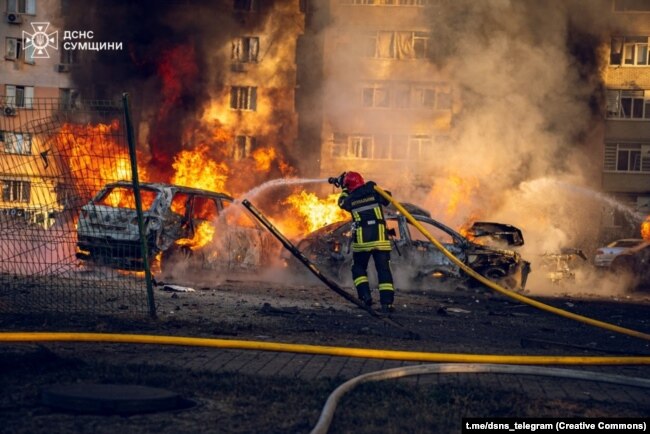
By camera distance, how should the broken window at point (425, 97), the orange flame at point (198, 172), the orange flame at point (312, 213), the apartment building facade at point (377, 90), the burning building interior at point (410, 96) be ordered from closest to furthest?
the orange flame at point (312, 213), the orange flame at point (198, 172), the burning building interior at point (410, 96), the broken window at point (425, 97), the apartment building facade at point (377, 90)

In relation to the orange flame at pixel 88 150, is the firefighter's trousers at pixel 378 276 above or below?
below

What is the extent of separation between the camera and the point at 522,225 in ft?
112

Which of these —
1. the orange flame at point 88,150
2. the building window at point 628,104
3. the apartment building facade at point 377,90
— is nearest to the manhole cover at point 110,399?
the orange flame at point 88,150

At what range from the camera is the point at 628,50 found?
147 feet

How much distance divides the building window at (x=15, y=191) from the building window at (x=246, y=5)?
130 feet

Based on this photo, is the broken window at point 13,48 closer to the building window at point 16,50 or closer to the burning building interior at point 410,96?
the building window at point 16,50

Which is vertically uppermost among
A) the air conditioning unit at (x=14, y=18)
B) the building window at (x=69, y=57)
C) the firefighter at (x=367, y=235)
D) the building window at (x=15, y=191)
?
the air conditioning unit at (x=14, y=18)

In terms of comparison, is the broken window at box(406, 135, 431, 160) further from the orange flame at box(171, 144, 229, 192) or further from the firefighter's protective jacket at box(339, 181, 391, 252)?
the firefighter's protective jacket at box(339, 181, 391, 252)

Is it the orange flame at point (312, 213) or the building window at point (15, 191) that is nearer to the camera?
the building window at point (15, 191)

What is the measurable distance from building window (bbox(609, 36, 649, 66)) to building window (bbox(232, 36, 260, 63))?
19.6 meters

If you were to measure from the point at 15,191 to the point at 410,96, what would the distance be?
3648cm

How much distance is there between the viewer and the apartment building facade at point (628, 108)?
44.6 m

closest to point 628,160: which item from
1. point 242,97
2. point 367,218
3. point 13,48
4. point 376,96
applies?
point 376,96

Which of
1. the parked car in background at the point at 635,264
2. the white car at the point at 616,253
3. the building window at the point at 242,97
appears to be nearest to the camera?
the parked car in background at the point at 635,264
